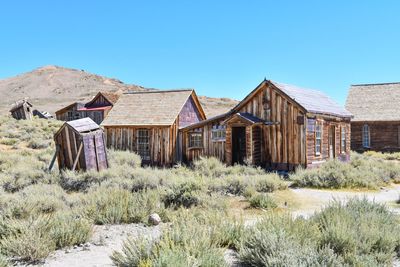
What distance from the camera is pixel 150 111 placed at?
20594 mm

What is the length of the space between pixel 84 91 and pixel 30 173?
73050mm

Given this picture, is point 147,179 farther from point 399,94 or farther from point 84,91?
point 84,91

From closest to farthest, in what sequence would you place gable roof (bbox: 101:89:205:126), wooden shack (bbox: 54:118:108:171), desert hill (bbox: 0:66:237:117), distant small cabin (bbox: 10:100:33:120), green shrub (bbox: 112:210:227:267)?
green shrub (bbox: 112:210:227:267)
wooden shack (bbox: 54:118:108:171)
gable roof (bbox: 101:89:205:126)
distant small cabin (bbox: 10:100:33:120)
desert hill (bbox: 0:66:237:117)

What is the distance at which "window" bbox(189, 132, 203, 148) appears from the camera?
62.6ft

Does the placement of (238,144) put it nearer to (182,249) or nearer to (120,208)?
(120,208)

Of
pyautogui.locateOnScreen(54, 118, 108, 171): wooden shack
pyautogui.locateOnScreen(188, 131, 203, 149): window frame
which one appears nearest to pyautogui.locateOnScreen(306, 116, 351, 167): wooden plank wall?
pyautogui.locateOnScreen(188, 131, 203, 149): window frame

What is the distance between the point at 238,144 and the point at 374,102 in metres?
13.9

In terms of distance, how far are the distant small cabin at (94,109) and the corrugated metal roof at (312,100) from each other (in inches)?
887

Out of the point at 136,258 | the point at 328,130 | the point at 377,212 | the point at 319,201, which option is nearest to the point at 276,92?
the point at 328,130

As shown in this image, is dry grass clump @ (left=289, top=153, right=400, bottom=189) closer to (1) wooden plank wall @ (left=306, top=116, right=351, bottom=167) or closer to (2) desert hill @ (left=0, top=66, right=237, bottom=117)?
(1) wooden plank wall @ (left=306, top=116, right=351, bottom=167)

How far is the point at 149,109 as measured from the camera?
68.2 ft

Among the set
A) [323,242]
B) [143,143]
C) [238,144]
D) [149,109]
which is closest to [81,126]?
[143,143]

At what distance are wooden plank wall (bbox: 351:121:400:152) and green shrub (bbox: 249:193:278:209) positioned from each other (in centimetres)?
1873

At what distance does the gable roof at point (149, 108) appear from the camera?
19.8 meters
